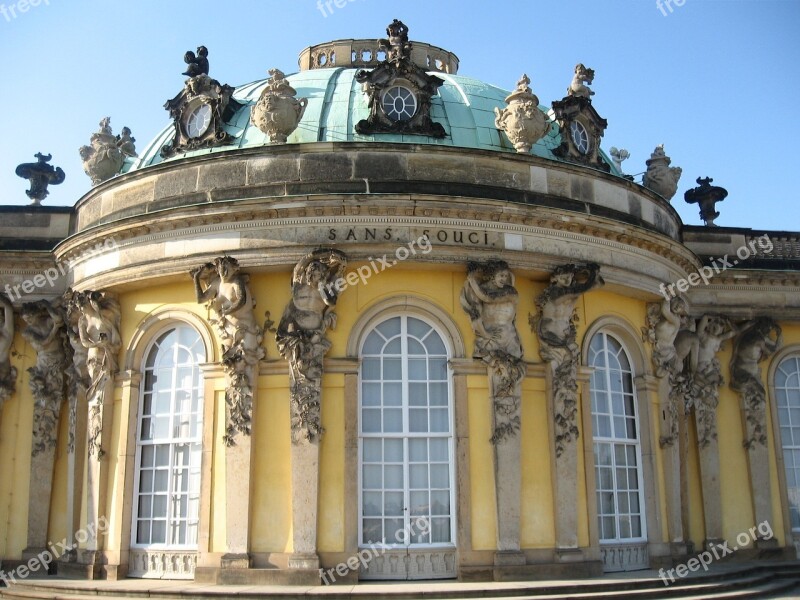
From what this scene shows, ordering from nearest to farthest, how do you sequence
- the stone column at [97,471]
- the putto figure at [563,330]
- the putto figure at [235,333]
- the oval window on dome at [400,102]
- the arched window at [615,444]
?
the putto figure at [235,333]
the putto figure at [563,330]
the stone column at [97,471]
the arched window at [615,444]
the oval window on dome at [400,102]

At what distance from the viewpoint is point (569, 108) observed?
19.5 m

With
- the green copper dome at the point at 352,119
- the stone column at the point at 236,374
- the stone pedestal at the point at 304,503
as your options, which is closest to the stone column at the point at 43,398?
the green copper dome at the point at 352,119

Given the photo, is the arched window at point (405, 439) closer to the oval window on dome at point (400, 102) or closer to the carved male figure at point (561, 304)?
the carved male figure at point (561, 304)

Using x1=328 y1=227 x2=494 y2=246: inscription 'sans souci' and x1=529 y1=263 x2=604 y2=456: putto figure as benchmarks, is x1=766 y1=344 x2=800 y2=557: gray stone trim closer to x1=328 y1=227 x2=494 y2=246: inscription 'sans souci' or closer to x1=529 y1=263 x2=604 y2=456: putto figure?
x1=529 y1=263 x2=604 y2=456: putto figure

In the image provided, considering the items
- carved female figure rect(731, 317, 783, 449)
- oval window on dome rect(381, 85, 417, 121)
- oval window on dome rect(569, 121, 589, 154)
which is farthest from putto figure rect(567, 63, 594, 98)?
carved female figure rect(731, 317, 783, 449)

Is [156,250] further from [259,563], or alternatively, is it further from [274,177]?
[259,563]

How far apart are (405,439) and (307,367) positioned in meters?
2.19

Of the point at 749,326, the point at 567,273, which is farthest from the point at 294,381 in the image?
the point at 749,326

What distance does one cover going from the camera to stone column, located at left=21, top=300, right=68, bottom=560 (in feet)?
61.4

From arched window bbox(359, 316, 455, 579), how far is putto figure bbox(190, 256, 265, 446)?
6.57ft

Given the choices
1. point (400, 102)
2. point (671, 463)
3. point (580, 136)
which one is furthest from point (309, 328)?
point (671, 463)

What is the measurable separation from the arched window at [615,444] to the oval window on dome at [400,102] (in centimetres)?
596

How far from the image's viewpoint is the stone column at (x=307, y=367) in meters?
15.3

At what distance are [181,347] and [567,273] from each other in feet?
24.8
